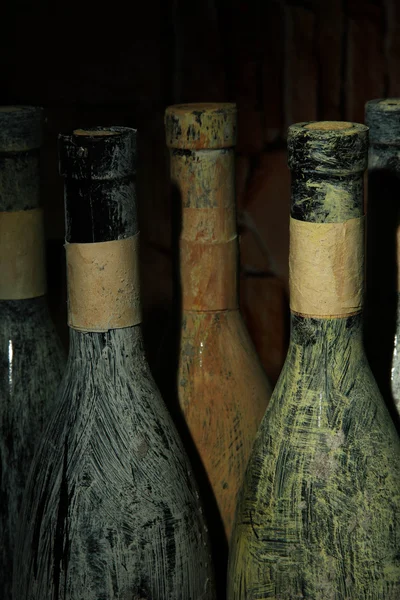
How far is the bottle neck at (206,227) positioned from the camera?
2.45ft

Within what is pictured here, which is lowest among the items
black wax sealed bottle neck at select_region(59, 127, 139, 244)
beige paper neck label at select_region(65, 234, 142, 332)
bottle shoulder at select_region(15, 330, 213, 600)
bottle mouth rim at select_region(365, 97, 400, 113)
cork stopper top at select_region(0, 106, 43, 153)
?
bottle shoulder at select_region(15, 330, 213, 600)

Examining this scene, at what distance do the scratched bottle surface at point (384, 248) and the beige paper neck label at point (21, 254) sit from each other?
10.5 inches

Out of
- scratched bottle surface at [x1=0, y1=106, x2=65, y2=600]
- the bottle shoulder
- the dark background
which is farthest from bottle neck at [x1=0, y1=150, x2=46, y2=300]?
the dark background

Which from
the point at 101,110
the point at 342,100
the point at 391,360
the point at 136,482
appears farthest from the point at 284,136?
the point at 136,482

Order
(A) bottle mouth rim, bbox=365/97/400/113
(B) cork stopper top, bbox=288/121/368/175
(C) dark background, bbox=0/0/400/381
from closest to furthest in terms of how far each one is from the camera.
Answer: (B) cork stopper top, bbox=288/121/368/175 → (A) bottle mouth rim, bbox=365/97/400/113 → (C) dark background, bbox=0/0/400/381

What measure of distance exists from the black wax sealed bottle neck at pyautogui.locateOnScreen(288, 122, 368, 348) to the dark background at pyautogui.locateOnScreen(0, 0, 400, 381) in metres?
0.36

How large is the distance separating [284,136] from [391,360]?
0.34 m

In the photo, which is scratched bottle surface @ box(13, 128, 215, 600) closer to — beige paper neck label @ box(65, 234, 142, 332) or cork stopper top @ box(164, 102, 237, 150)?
beige paper neck label @ box(65, 234, 142, 332)

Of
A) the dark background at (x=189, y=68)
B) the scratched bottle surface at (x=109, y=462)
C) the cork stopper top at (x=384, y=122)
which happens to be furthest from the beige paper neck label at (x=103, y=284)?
the dark background at (x=189, y=68)

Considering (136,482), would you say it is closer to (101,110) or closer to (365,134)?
(365,134)

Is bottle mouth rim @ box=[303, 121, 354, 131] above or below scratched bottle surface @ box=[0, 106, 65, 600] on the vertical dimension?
above

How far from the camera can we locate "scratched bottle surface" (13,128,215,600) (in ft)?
2.12

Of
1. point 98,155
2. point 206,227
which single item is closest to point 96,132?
point 98,155

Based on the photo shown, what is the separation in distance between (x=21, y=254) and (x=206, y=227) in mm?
152
